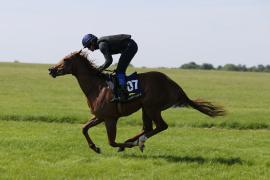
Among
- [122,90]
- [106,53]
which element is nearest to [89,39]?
[106,53]

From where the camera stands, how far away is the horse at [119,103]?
1139 cm

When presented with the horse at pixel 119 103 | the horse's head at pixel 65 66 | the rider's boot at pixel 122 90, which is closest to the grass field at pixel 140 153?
the horse at pixel 119 103

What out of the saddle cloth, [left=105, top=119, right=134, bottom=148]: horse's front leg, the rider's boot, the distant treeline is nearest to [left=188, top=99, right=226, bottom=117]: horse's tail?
the saddle cloth

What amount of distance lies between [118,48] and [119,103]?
4.07 feet

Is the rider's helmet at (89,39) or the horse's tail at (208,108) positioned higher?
the rider's helmet at (89,39)

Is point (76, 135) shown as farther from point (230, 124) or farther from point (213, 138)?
point (230, 124)

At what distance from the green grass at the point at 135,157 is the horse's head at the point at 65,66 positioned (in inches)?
70.8

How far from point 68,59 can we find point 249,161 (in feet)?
15.3

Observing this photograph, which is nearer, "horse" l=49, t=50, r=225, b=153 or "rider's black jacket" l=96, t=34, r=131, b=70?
"rider's black jacket" l=96, t=34, r=131, b=70

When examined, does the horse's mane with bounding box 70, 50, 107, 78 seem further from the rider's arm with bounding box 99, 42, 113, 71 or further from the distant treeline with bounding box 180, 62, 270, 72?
the distant treeline with bounding box 180, 62, 270, 72

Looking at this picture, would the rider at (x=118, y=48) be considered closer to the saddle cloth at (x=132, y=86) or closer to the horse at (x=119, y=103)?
the saddle cloth at (x=132, y=86)

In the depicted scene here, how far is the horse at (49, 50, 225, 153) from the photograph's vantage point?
11.4m

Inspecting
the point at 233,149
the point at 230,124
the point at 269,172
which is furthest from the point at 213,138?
the point at 269,172

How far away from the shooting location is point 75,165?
10.0m
